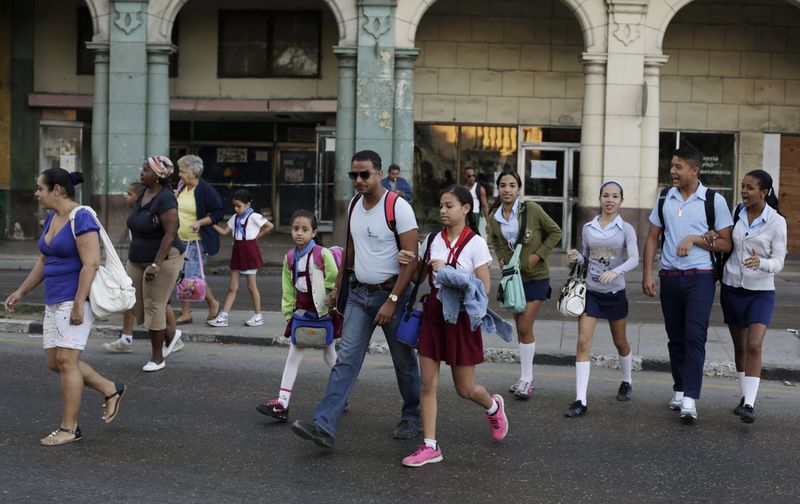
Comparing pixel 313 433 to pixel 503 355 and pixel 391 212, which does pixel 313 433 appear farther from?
pixel 503 355

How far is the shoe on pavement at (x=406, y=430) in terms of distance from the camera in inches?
289

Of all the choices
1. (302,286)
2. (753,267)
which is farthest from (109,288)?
(753,267)

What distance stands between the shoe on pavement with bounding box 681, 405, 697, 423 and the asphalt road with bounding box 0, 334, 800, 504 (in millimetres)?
72

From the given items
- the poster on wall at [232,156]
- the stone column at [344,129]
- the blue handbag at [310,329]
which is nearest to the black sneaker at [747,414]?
the blue handbag at [310,329]

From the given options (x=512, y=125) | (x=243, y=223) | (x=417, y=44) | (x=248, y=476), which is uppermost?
(x=417, y=44)

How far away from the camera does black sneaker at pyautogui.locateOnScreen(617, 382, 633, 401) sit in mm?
8648

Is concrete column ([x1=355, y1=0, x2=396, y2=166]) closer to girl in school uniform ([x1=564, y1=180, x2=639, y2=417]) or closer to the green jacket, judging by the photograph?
the green jacket

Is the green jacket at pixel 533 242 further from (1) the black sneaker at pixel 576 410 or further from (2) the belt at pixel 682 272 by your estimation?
(1) the black sneaker at pixel 576 410

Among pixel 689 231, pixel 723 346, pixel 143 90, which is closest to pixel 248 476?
pixel 689 231

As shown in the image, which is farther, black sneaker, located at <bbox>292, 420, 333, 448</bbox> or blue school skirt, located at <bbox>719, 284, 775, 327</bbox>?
blue school skirt, located at <bbox>719, 284, 775, 327</bbox>

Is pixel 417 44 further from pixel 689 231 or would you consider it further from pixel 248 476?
pixel 248 476

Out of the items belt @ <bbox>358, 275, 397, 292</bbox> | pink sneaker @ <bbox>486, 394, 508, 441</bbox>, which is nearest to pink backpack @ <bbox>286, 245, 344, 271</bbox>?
belt @ <bbox>358, 275, 397, 292</bbox>

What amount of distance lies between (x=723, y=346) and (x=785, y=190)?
13.3m

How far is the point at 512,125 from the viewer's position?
75.2 feet
